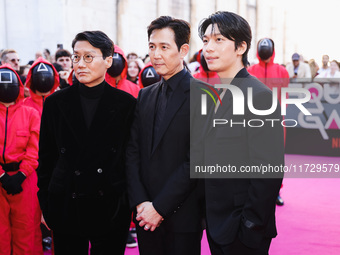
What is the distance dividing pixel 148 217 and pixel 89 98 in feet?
2.34

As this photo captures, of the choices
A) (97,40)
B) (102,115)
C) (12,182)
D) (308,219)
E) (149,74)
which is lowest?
(308,219)

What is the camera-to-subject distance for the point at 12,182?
2.78 meters

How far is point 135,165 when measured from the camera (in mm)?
2016

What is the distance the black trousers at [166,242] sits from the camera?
1926 mm

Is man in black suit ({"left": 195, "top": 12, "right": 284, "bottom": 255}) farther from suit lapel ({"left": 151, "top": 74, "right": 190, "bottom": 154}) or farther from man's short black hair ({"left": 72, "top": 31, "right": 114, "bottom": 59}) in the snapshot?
man's short black hair ({"left": 72, "top": 31, "right": 114, "bottom": 59})

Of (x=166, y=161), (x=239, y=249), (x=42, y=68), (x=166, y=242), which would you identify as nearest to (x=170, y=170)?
(x=166, y=161)

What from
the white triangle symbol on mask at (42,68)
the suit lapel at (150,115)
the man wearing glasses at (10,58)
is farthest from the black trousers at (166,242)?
the man wearing glasses at (10,58)

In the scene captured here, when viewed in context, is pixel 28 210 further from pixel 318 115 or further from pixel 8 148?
pixel 318 115

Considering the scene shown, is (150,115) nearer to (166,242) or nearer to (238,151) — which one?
(238,151)

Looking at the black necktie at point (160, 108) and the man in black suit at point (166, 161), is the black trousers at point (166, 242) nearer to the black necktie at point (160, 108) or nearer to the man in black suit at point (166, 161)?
the man in black suit at point (166, 161)

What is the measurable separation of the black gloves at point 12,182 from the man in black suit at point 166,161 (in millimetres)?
1171

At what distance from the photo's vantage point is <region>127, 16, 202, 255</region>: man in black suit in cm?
191

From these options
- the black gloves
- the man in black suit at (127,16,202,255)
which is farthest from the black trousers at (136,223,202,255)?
the black gloves

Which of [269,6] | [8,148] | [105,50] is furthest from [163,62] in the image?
[269,6]
